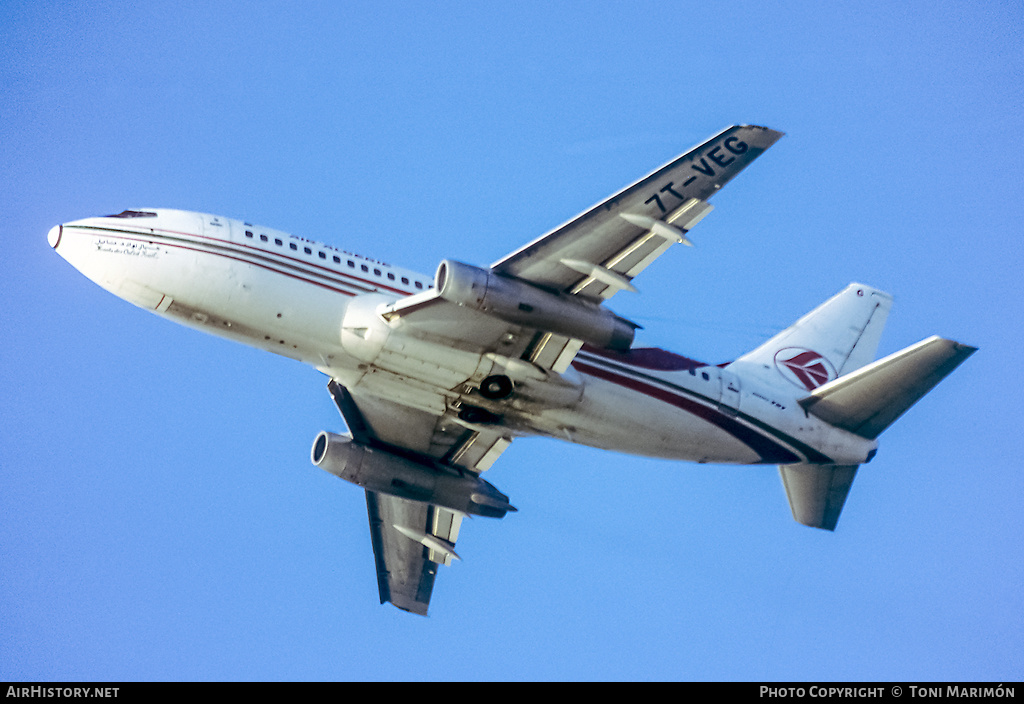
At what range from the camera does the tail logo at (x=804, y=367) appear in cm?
3597

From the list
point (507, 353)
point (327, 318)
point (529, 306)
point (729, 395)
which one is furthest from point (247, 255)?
point (729, 395)

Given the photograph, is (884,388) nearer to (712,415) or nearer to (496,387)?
(712,415)

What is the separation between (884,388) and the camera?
106 ft

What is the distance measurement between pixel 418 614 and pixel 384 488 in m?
5.46

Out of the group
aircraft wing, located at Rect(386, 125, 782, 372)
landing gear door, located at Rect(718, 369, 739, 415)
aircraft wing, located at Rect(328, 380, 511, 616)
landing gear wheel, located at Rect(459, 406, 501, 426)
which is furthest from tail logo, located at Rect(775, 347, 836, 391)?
landing gear wheel, located at Rect(459, 406, 501, 426)

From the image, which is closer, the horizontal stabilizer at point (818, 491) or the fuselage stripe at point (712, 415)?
the fuselage stripe at point (712, 415)

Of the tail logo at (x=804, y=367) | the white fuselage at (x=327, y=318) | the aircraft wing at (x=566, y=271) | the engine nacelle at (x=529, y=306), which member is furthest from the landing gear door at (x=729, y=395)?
the aircraft wing at (x=566, y=271)

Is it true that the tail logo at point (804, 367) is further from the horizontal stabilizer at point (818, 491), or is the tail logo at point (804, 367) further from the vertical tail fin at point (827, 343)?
the horizontal stabilizer at point (818, 491)

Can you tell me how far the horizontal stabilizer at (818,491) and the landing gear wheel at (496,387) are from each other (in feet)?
31.9

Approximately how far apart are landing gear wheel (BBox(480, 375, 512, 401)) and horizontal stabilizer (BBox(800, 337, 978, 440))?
9.31 m

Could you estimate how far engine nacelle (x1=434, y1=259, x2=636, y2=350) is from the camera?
27.3 metres

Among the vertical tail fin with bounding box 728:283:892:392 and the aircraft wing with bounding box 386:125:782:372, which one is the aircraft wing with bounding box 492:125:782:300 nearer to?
the aircraft wing with bounding box 386:125:782:372

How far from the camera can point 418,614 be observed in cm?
3809
